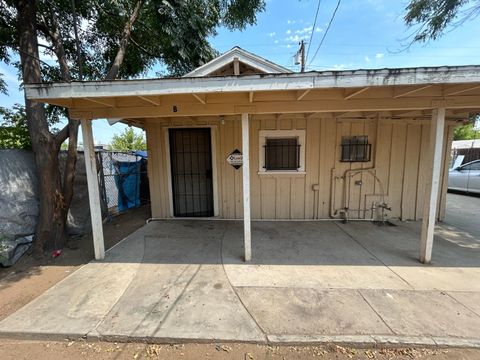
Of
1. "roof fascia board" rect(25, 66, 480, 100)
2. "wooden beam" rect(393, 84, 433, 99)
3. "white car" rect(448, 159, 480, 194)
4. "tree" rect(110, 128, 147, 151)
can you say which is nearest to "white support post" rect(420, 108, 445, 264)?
"wooden beam" rect(393, 84, 433, 99)

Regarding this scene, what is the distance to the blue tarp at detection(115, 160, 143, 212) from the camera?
6.67 metres

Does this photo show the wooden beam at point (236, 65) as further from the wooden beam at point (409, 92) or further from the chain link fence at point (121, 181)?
the chain link fence at point (121, 181)

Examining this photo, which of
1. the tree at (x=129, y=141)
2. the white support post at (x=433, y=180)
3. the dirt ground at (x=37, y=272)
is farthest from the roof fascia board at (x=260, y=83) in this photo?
the tree at (x=129, y=141)

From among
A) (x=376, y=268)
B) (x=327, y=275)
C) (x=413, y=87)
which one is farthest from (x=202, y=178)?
(x=413, y=87)

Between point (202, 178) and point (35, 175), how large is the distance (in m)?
2.99

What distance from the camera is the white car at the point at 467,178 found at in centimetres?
806

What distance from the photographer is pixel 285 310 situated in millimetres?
2299

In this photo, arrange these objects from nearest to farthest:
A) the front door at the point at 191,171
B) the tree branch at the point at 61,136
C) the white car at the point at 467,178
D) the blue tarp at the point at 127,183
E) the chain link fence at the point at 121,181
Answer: the tree branch at the point at 61,136 → the front door at the point at 191,171 → the chain link fence at the point at 121,181 → the blue tarp at the point at 127,183 → the white car at the point at 467,178

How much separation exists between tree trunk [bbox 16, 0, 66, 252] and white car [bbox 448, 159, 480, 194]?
481 inches

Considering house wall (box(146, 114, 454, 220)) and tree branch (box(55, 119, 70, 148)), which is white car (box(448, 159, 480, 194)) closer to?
house wall (box(146, 114, 454, 220))

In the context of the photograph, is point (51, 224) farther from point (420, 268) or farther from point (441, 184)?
point (441, 184)

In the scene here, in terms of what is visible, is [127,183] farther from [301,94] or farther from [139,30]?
[301,94]

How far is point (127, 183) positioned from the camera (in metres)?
7.11

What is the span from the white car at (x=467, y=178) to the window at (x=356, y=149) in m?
6.38
